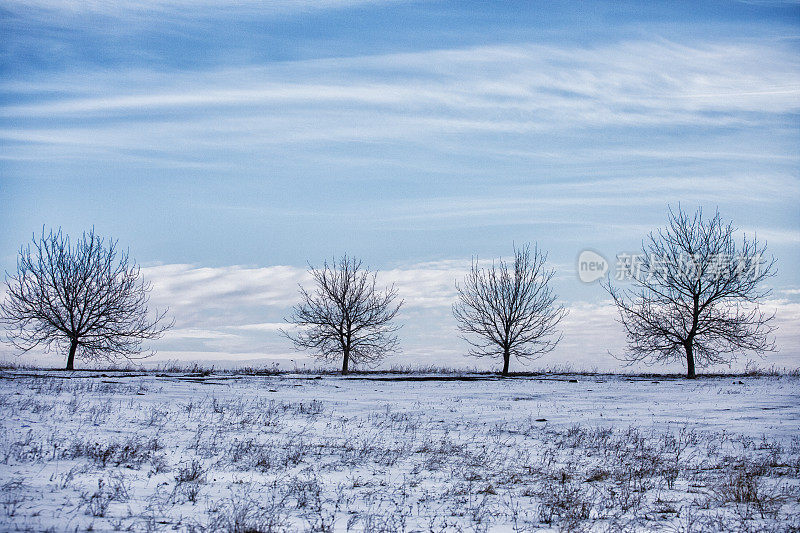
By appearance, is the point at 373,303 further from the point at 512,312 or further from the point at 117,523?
the point at 117,523

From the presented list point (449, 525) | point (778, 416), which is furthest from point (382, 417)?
point (778, 416)

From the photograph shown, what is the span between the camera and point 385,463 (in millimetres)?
11438

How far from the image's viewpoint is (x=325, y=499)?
29.7ft

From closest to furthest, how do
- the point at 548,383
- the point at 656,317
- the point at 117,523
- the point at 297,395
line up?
the point at 117,523 < the point at 297,395 < the point at 548,383 < the point at 656,317

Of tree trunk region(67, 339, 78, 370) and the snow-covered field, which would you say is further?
tree trunk region(67, 339, 78, 370)

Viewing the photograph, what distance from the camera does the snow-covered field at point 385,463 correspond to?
26.9ft

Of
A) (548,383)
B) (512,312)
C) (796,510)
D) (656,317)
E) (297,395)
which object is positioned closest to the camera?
(796,510)

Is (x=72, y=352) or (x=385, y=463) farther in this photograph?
(x=72, y=352)

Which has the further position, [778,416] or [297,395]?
[297,395]

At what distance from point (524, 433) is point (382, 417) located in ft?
13.0

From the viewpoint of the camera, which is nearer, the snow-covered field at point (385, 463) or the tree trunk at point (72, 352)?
the snow-covered field at point (385, 463)

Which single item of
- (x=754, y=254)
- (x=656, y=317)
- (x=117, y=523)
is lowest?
(x=117, y=523)

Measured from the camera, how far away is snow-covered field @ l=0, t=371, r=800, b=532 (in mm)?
8211

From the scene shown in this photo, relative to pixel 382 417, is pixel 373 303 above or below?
above
